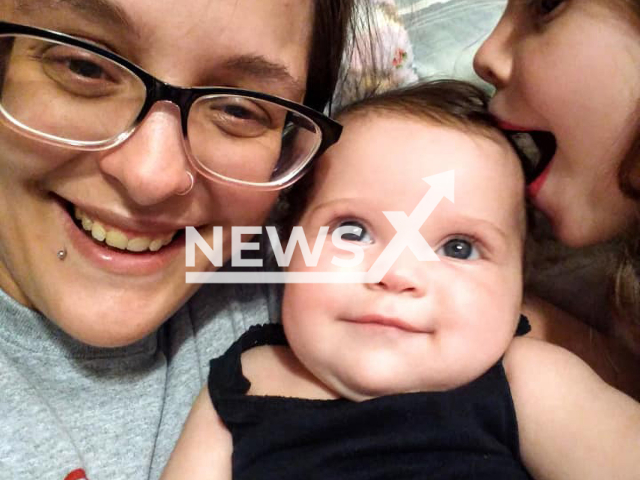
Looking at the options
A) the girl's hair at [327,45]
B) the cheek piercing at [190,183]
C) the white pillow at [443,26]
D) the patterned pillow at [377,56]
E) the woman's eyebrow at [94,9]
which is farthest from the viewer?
the white pillow at [443,26]

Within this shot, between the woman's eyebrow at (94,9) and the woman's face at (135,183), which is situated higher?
the woman's eyebrow at (94,9)

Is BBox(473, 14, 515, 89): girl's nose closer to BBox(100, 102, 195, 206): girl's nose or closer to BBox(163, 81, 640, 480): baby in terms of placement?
BBox(163, 81, 640, 480): baby

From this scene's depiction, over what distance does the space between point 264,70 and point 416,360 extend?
0.46 meters

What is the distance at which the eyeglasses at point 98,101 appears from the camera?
80 cm

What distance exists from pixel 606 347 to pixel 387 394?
1.53 feet

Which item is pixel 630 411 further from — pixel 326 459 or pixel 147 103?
pixel 147 103

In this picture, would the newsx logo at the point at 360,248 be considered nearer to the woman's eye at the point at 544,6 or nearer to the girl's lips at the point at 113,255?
the girl's lips at the point at 113,255

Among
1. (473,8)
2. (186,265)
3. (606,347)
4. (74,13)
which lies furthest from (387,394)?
(473,8)

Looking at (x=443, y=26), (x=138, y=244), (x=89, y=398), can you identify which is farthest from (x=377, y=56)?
(x=89, y=398)

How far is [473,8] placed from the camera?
1.54 meters

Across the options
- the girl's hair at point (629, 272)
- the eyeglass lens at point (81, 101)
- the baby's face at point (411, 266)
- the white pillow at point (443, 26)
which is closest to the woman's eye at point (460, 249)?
the baby's face at point (411, 266)

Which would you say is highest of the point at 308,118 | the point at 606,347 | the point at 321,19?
the point at 321,19

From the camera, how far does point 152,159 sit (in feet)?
2.73

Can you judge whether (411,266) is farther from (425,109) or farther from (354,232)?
(425,109)
